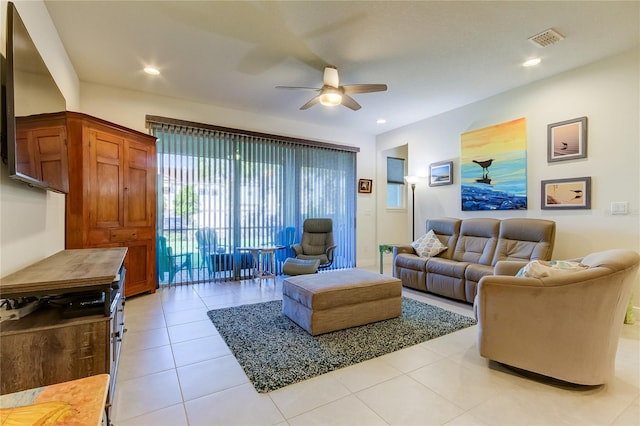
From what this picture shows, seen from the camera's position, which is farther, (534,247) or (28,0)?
(534,247)

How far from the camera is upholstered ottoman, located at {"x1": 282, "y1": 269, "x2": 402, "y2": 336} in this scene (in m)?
2.61

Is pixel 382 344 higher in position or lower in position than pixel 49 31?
lower

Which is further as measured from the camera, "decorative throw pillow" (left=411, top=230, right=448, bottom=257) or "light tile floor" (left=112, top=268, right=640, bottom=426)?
"decorative throw pillow" (left=411, top=230, right=448, bottom=257)

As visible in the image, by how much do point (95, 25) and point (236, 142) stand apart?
7.52ft

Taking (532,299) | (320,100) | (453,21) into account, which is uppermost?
(453,21)

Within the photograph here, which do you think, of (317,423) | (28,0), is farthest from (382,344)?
(28,0)

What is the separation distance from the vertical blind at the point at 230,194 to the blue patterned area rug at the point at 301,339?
1499mm

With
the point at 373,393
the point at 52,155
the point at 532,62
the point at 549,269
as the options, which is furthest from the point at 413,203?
the point at 52,155

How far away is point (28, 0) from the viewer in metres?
2.05

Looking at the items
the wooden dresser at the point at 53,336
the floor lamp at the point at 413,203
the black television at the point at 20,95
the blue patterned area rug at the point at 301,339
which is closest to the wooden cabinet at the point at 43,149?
the black television at the point at 20,95

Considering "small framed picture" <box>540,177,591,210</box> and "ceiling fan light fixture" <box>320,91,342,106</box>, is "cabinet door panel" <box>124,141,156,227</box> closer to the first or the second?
"ceiling fan light fixture" <box>320,91,342,106</box>

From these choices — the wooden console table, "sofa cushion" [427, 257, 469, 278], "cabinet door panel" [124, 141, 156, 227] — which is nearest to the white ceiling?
"cabinet door panel" [124, 141, 156, 227]

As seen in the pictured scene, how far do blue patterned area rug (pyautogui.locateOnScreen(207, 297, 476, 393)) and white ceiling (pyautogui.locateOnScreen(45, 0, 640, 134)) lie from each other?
108 inches

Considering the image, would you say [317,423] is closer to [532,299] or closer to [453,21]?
[532,299]
